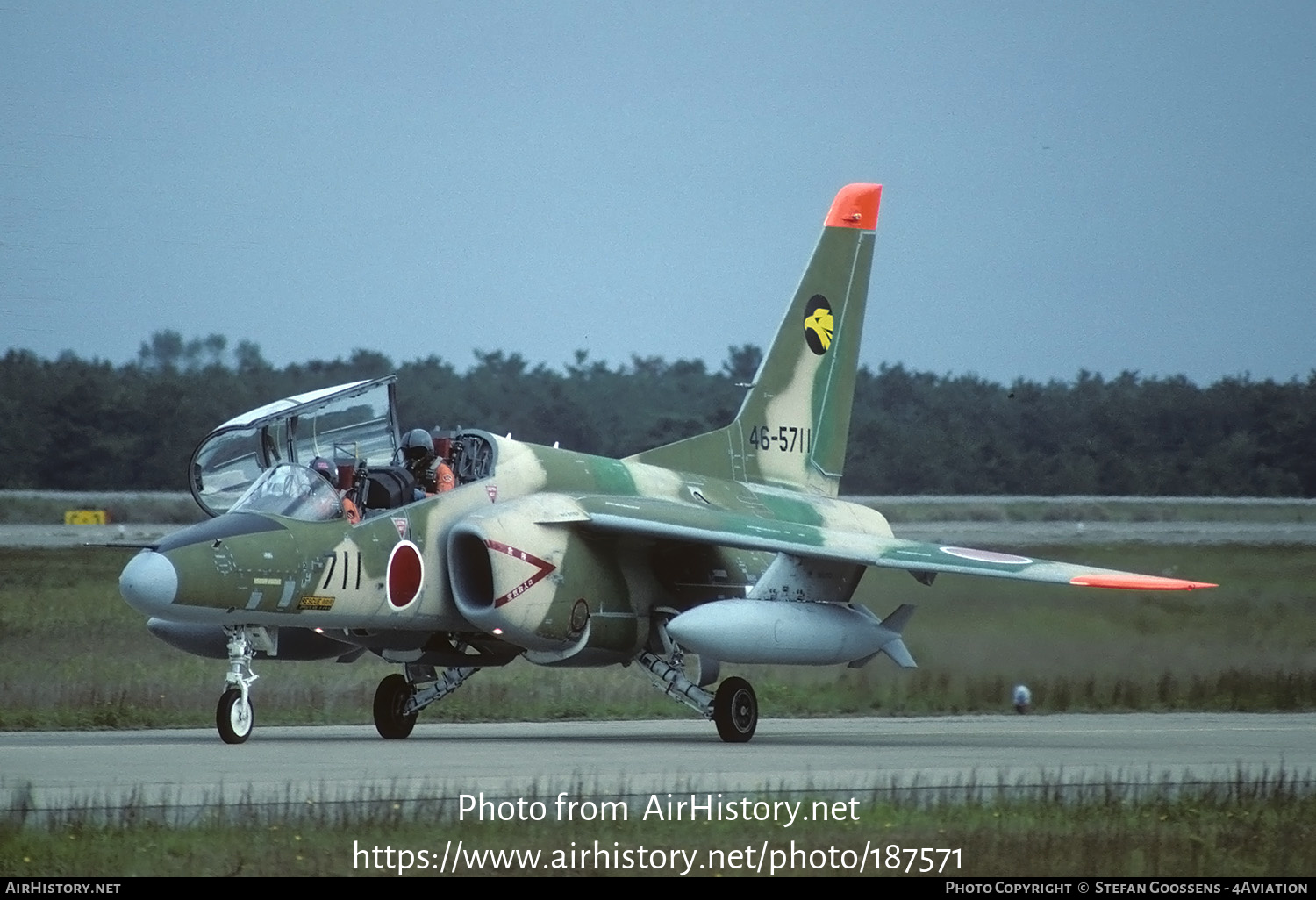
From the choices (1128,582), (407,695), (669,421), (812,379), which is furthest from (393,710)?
(669,421)

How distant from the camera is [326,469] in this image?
13672 mm

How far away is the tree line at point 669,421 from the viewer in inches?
1399

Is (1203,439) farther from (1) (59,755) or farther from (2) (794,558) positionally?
(1) (59,755)

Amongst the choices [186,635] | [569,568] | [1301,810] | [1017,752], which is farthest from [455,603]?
[1301,810]

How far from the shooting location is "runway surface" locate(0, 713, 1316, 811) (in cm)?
1021

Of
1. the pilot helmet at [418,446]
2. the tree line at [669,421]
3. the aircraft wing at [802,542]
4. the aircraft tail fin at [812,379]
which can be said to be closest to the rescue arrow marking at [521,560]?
the aircraft wing at [802,542]

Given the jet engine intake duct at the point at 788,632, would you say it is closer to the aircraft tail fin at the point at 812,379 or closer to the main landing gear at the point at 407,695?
the main landing gear at the point at 407,695

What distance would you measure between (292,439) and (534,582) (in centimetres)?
201

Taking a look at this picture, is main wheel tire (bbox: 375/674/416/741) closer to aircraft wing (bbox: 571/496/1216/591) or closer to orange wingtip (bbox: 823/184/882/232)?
aircraft wing (bbox: 571/496/1216/591)

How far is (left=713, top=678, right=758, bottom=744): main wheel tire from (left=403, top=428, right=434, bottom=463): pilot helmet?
9.16 feet

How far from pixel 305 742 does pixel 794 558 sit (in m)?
3.89

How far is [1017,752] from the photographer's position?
525 inches

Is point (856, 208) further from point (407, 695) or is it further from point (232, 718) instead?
point (232, 718)

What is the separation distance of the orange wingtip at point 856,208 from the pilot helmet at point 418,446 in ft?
16.6
